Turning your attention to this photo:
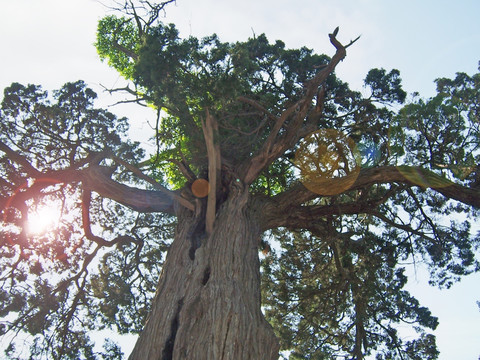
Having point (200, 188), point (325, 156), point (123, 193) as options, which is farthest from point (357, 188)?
point (123, 193)

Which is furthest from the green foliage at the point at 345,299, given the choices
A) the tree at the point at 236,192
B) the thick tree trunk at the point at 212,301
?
the thick tree trunk at the point at 212,301

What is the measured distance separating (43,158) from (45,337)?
11.1ft

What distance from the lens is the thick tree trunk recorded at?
4.23 metres

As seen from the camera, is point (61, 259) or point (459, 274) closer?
point (459, 274)

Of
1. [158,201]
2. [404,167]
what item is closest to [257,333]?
[158,201]

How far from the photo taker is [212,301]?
4.62 metres

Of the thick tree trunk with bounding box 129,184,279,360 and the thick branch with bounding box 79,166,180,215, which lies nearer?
the thick tree trunk with bounding box 129,184,279,360

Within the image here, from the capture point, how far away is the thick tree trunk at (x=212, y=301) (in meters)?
4.23

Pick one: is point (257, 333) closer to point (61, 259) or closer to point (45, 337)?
point (45, 337)

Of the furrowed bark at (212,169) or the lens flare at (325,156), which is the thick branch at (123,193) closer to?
the furrowed bark at (212,169)

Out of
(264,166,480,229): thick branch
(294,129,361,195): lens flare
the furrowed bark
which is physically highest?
(294,129,361,195): lens flare

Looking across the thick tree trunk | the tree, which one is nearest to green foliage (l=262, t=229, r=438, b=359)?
the tree

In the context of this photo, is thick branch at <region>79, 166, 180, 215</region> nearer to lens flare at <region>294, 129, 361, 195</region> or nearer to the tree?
the tree

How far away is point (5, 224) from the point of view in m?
7.23
